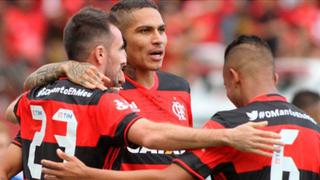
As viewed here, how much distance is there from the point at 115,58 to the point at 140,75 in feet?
3.34

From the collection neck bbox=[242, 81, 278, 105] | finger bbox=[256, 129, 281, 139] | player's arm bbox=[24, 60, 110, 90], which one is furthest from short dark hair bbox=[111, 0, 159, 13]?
finger bbox=[256, 129, 281, 139]

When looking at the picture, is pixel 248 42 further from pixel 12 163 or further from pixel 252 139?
pixel 12 163

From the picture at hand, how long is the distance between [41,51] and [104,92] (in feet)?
34.7

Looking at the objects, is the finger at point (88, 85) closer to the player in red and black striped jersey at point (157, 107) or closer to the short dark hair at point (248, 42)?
the player in red and black striped jersey at point (157, 107)

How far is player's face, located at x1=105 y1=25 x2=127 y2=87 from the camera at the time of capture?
7496 millimetres

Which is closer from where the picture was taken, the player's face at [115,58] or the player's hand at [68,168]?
the player's hand at [68,168]

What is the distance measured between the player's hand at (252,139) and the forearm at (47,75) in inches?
55.2

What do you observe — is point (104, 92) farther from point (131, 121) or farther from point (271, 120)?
point (271, 120)

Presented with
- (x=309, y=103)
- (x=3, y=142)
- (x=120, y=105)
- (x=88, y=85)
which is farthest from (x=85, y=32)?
(x=309, y=103)

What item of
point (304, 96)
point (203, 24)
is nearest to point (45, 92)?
point (304, 96)

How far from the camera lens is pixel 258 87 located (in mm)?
7348

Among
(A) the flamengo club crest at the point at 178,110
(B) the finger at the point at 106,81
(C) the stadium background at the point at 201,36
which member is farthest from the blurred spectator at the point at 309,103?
(C) the stadium background at the point at 201,36

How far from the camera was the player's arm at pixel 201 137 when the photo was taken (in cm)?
673

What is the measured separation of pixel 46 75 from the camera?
300 inches
